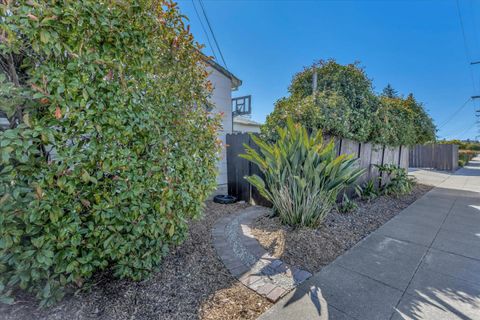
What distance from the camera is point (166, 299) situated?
192 cm

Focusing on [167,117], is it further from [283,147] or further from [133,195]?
[283,147]

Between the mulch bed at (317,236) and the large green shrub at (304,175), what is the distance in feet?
0.76

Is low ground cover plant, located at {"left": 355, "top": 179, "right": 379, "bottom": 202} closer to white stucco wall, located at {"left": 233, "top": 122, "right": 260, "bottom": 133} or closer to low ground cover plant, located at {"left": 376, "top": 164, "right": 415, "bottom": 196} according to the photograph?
low ground cover plant, located at {"left": 376, "top": 164, "right": 415, "bottom": 196}

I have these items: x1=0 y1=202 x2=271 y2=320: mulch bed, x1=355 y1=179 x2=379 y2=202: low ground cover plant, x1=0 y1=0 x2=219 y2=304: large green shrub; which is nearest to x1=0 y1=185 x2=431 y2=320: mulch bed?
x1=0 y1=202 x2=271 y2=320: mulch bed

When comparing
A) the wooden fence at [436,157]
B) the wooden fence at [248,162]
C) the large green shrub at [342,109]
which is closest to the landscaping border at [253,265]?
the wooden fence at [248,162]

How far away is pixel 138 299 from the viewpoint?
6.22 ft

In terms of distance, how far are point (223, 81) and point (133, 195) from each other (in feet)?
21.2

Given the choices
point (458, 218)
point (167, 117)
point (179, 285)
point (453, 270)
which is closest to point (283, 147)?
point (167, 117)

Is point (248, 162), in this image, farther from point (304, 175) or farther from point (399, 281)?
point (399, 281)

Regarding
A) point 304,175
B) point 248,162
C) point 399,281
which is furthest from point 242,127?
point 399,281

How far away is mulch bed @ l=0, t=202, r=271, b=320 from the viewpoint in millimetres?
1717

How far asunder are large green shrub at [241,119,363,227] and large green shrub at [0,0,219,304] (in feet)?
5.40

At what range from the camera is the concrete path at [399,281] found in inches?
72.6

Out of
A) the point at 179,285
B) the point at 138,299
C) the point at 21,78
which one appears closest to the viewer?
the point at 21,78
